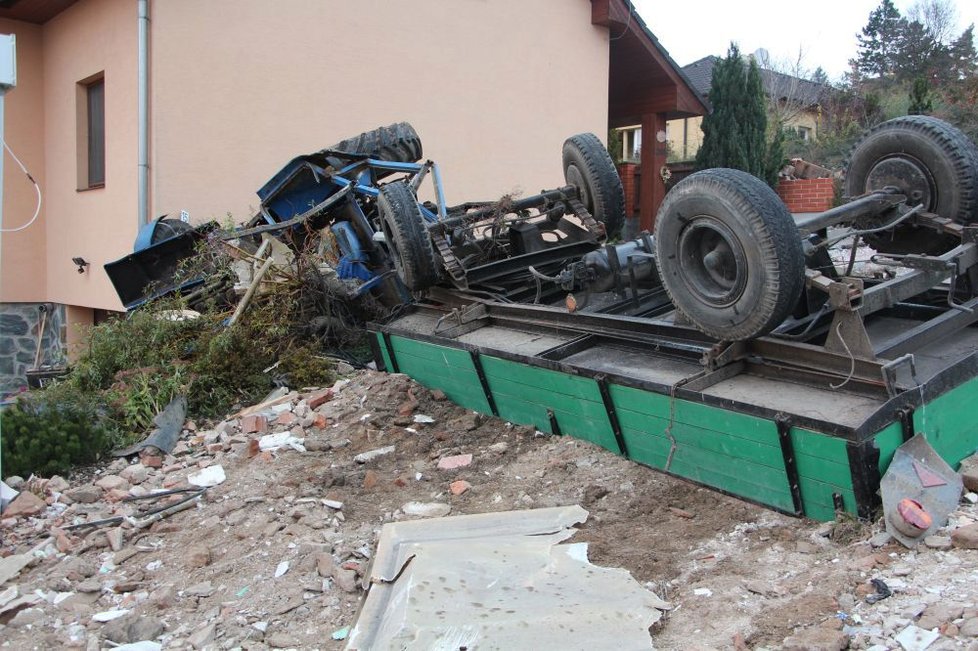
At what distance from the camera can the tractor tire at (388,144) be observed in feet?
27.1

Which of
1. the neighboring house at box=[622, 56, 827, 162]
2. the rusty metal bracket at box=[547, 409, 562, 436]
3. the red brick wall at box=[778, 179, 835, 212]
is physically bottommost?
the rusty metal bracket at box=[547, 409, 562, 436]

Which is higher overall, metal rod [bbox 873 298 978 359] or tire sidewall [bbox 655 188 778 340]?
tire sidewall [bbox 655 188 778 340]

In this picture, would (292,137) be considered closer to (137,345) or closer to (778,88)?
(137,345)

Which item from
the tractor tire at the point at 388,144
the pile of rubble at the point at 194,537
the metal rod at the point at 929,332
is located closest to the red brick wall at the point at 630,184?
the tractor tire at the point at 388,144

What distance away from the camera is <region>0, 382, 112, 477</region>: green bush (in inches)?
211

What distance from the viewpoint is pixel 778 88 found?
29.7 m

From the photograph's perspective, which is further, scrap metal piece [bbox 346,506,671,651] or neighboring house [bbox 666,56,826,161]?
neighboring house [bbox 666,56,826,161]

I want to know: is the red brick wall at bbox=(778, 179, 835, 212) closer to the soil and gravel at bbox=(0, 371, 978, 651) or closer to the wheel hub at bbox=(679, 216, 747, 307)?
the soil and gravel at bbox=(0, 371, 978, 651)

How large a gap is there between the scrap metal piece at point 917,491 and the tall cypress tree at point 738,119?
10.3 m

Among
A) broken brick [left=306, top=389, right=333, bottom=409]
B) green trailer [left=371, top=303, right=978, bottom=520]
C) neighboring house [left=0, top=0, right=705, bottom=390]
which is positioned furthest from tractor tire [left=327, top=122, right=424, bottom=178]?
green trailer [left=371, top=303, right=978, bottom=520]

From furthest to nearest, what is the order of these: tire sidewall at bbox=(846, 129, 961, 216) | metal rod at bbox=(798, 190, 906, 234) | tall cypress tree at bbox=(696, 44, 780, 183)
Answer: tall cypress tree at bbox=(696, 44, 780, 183) < tire sidewall at bbox=(846, 129, 961, 216) < metal rod at bbox=(798, 190, 906, 234)

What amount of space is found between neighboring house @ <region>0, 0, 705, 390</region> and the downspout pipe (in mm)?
22

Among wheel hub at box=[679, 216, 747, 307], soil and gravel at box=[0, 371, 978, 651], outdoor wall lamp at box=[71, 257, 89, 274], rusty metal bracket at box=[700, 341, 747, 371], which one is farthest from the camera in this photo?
outdoor wall lamp at box=[71, 257, 89, 274]

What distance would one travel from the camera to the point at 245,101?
9648 mm
